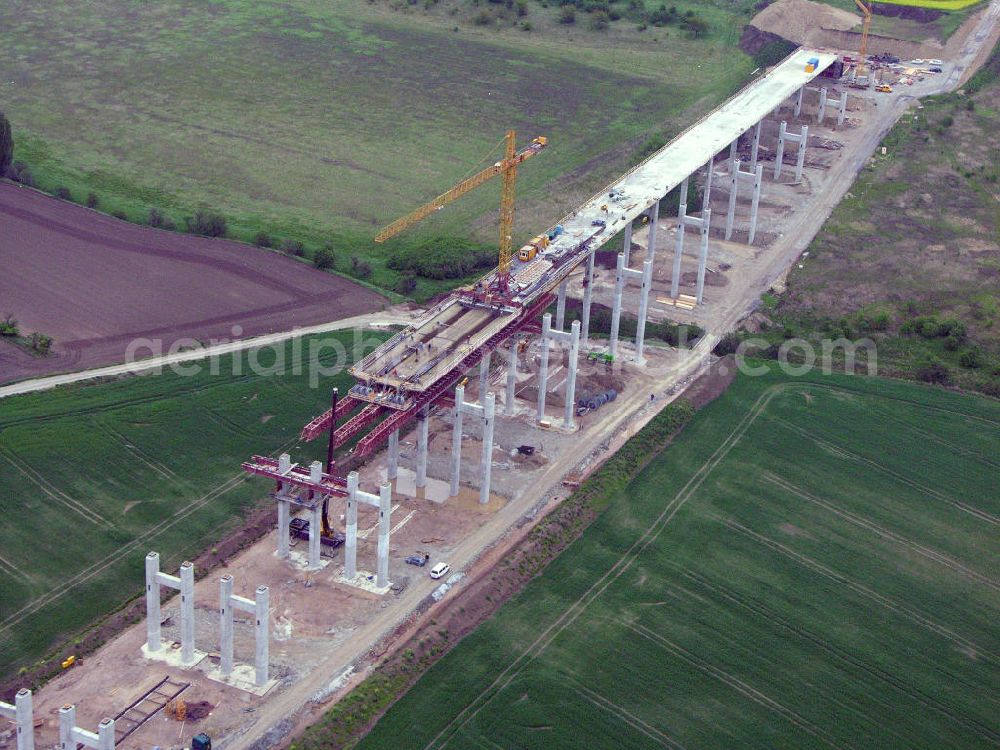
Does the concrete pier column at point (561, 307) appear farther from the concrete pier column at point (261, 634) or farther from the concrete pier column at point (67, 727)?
the concrete pier column at point (67, 727)

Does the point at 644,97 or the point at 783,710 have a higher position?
the point at 644,97

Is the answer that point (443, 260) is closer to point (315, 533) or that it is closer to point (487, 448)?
point (487, 448)

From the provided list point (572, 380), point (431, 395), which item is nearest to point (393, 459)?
point (431, 395)

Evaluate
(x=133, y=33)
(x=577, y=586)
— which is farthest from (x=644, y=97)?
(x=577, y=586)

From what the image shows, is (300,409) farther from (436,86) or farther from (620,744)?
(436,86)

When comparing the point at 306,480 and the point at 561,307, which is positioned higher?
the point at 561,307

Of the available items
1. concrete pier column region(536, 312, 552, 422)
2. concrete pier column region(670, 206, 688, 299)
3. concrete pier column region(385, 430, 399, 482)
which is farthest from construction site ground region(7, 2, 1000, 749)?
concrete pier column region(670, 206, 688, 299)

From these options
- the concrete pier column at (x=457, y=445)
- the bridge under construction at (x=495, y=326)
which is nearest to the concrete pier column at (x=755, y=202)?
the bridge under construction at (x=495, y=326)
